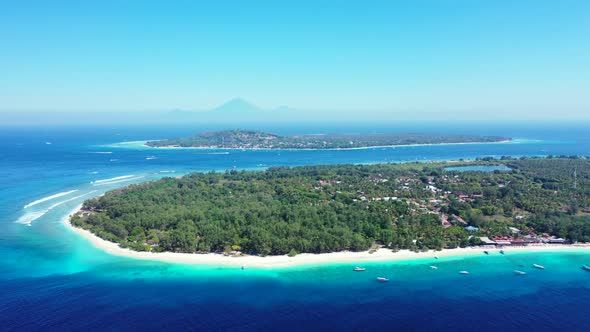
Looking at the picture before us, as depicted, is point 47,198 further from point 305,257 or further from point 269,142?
point 269,142

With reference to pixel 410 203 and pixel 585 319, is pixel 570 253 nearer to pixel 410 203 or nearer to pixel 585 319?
pixel 585 319

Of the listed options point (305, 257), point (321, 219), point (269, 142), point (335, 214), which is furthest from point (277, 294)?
point (269, 142)

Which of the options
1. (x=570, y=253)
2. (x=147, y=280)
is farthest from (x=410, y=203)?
(x=147, y=280)

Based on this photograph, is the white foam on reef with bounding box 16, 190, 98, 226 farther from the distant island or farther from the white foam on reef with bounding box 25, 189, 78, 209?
the distant island

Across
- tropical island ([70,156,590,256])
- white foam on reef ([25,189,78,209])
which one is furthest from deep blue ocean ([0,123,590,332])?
white foam on reef ([25,189,78,209])

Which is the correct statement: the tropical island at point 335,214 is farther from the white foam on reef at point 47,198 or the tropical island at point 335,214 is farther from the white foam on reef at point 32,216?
the white foam on reef at point 47,198

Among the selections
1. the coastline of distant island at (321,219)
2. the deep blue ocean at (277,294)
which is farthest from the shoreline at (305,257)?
the deep blue ocean at (277,294)
